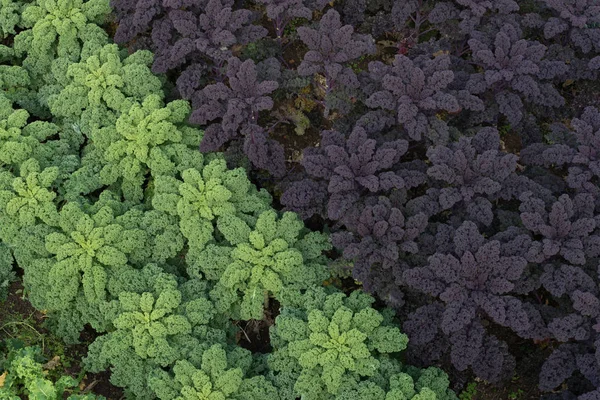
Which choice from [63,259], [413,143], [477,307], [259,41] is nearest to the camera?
[477,307]

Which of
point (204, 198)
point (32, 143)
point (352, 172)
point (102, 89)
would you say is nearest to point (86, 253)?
point (204, 198)

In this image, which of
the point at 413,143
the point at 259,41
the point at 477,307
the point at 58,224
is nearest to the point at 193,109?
the point at 259,41

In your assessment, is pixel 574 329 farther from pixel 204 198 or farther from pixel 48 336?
pixel 48 336

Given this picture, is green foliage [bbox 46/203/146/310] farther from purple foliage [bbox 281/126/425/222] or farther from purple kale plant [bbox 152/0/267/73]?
purple kale plant [bbox 152/0/267/73]

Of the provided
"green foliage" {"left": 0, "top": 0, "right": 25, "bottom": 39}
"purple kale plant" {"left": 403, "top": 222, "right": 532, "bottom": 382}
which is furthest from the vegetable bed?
"green foliage" {"left": 0, "top": 0, "right": 25, "bottom": 39}

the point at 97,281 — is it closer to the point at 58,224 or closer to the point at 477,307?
the point at 58,224

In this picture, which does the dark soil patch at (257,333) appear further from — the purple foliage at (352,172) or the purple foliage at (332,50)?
the purple foliage at (332,50)

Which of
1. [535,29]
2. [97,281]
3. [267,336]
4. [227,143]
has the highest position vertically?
[535,29]
